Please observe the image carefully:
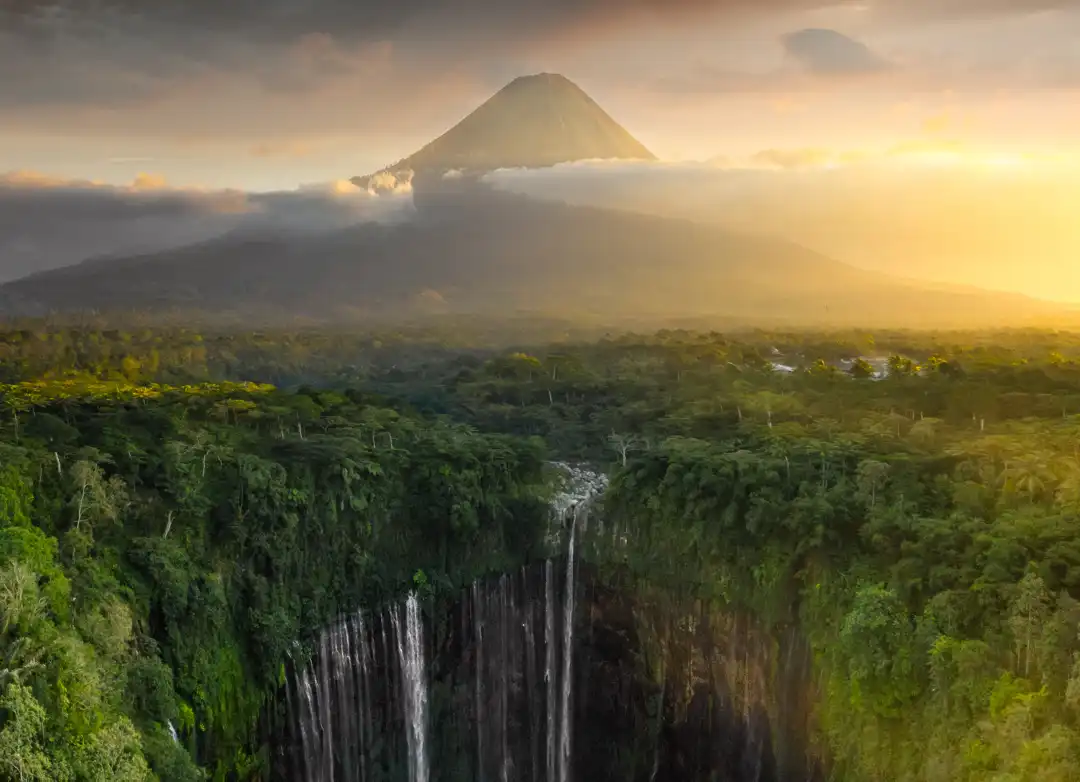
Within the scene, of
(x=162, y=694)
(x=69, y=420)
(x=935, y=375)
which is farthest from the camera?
(x=935, y=375)

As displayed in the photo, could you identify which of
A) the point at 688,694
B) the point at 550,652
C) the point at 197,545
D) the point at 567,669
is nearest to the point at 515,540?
the point at 550,652

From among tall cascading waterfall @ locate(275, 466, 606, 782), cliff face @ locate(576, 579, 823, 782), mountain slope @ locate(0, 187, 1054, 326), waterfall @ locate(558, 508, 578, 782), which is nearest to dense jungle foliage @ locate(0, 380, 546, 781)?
tall cascading waterfall @ locate(275, 466, 606, 782)

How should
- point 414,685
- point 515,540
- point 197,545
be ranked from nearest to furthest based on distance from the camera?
1. point 197,545
2. point 414,685
3. point 515,540

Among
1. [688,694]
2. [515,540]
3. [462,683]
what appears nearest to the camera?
[688,694]

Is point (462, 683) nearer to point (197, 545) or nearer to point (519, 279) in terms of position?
point (197, 545)

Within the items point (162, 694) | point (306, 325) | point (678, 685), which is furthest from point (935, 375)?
point (306, 325)

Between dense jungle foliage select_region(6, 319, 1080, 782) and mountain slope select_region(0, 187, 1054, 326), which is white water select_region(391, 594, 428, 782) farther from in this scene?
mountain slope select_region(0, 187, 1054, 326)

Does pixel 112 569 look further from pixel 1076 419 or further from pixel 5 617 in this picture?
pixel 1076 419
